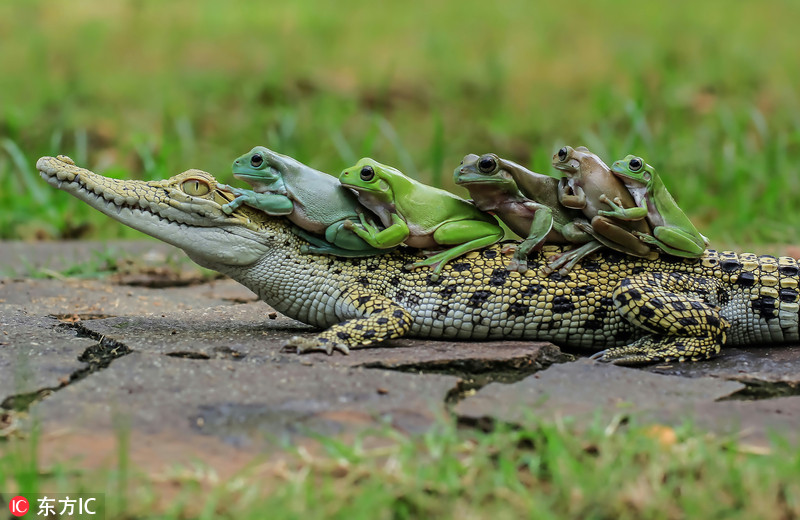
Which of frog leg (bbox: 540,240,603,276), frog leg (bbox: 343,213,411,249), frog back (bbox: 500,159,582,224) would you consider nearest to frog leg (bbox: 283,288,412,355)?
frog leg (bbox: 343,213,411,249)

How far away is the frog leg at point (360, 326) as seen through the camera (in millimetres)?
4223

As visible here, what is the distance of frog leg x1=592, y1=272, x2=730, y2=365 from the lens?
435 cm

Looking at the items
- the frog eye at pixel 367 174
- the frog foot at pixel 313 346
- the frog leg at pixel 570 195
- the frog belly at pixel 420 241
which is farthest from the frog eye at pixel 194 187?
the frog leg at pixel 570 195

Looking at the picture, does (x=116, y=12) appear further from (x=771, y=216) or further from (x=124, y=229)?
(x=771, y=216)

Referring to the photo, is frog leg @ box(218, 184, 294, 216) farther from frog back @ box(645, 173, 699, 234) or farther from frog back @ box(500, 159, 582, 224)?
frog back @ box(645, 173, 699, 234)

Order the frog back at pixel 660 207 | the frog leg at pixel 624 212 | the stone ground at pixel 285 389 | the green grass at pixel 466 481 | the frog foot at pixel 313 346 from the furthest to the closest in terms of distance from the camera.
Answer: the frog back at pixel 660 207
the frog leg at pixel 624 212
the frog foot at pixel 313 346
the stone ground at pixel 285 389
the green grass at pixel 466 481

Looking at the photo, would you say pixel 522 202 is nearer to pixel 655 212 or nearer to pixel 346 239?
pixel 655 212

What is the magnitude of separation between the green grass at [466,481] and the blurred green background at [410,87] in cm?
611

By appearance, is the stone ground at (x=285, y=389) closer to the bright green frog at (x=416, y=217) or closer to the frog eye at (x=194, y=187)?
the bright green frog at (x=416, y=217)

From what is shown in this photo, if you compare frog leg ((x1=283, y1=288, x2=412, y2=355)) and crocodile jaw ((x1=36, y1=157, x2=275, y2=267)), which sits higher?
crocodile jaw ((x1=36, y1=157, x2=275, y2=267))

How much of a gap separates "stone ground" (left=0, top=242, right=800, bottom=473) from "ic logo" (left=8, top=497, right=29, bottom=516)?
245 mm

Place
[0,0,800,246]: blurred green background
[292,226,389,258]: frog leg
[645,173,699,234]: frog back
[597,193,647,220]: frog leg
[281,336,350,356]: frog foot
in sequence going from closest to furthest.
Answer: [281,336,350,356]: frog foot < [597,193,647,220]: frog leg < [645,173,699,234]: frog back < [292,226,389,258]: frog leg < [0,0,800,246]: blurred green background

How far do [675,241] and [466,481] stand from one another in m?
2.02

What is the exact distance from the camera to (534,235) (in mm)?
4496
